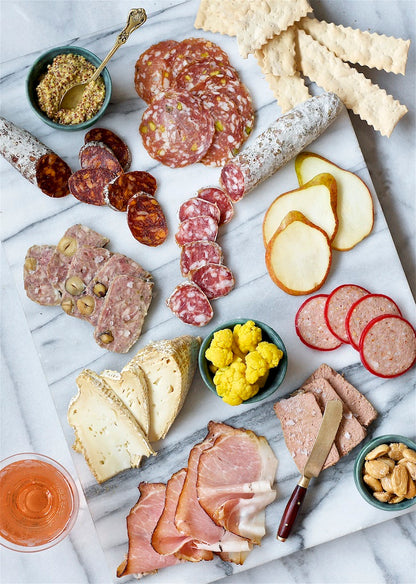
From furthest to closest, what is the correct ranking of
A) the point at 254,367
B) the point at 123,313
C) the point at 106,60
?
the point at 123,313 < the point at 106,60 < the point at 254,367

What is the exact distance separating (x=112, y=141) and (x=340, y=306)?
34.5 inches

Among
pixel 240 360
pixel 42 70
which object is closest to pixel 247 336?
pixel 240 360

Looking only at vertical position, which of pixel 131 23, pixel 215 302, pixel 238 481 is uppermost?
pixel 131 23

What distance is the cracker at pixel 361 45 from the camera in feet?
6.79

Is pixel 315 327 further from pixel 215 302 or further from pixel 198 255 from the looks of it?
pixel 198 255

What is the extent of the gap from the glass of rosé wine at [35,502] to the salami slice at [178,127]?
40.0 inches

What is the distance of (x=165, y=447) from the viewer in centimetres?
208

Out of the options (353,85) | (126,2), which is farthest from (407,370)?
(126,2)

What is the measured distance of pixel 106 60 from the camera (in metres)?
1.94

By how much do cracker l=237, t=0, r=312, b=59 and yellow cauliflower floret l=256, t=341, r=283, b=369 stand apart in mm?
895

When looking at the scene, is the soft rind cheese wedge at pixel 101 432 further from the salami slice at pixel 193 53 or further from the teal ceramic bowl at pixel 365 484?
the salami slice at pixel 193 53

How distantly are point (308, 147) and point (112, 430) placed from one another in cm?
108

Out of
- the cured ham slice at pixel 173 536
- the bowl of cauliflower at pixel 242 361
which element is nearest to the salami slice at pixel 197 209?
the bowl of cauliflower at pixel 242 361

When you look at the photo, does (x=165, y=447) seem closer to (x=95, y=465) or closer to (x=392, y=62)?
(x=95, y=465)
